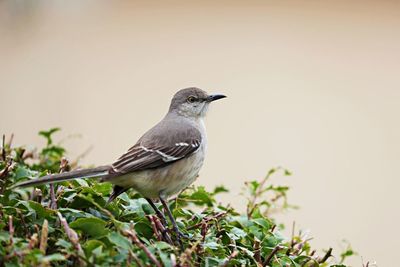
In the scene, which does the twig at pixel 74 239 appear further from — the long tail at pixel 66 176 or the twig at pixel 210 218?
the twig at pixel 210 218

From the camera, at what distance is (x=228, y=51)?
36.6 ft

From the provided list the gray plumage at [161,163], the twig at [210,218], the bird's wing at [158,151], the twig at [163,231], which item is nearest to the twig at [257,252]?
the twig at [210,218]


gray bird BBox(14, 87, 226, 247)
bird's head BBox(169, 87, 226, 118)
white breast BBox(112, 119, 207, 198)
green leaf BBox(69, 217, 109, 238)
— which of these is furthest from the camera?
bird's head BBox(169, 87, 226, 118)

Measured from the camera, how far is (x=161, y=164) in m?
4.38

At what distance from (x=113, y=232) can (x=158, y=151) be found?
70.0 inches

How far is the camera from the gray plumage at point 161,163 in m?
3.88

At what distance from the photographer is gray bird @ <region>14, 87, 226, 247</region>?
384 cm

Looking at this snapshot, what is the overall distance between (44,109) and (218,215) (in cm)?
747

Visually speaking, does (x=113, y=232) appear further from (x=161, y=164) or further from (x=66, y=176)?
(x=161, y=164)

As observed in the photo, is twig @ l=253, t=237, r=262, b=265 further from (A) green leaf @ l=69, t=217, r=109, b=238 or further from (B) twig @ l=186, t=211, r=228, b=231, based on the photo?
(A) green leaf @ l=69, t=217, r=109, b=238

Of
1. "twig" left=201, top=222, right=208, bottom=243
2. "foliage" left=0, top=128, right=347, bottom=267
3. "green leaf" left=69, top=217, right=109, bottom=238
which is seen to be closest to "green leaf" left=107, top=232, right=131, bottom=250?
"foliage" left=0, top=128, right=347, bottom=267

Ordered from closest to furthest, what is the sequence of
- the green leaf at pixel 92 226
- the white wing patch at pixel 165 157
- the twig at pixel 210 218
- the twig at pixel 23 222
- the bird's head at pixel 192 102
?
1. the green leaf at pixel 92 226
2. the twig at pixel 23 222
3. the twig at pixel 210 218
4. the white wing patch at pixel 165 157
5. the bird's head at pixel 192 102

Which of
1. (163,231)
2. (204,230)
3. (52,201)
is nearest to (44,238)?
(52,201)

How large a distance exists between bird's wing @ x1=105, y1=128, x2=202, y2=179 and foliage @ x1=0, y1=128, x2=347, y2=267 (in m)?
0.29
